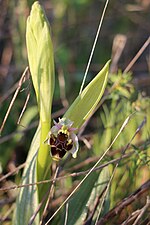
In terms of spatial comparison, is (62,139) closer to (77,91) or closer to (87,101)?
(87,101)

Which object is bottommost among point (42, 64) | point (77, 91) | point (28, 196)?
point (77, 91)

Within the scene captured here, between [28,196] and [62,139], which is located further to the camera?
[28,196]

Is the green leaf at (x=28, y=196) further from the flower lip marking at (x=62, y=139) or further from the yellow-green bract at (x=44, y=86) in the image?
the flower lip marking at (x=62, y=139)

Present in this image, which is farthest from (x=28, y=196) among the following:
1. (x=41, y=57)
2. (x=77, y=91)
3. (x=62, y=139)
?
(x=77, y=91)

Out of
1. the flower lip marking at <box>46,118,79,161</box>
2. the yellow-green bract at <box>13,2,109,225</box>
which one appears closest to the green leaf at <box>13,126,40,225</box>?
the yellow-green bract at <box>13,2,109,225</box>

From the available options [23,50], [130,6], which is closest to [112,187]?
[23,50]

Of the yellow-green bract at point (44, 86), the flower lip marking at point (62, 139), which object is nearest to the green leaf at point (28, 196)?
the yellow-green bract at point (44, 86)
